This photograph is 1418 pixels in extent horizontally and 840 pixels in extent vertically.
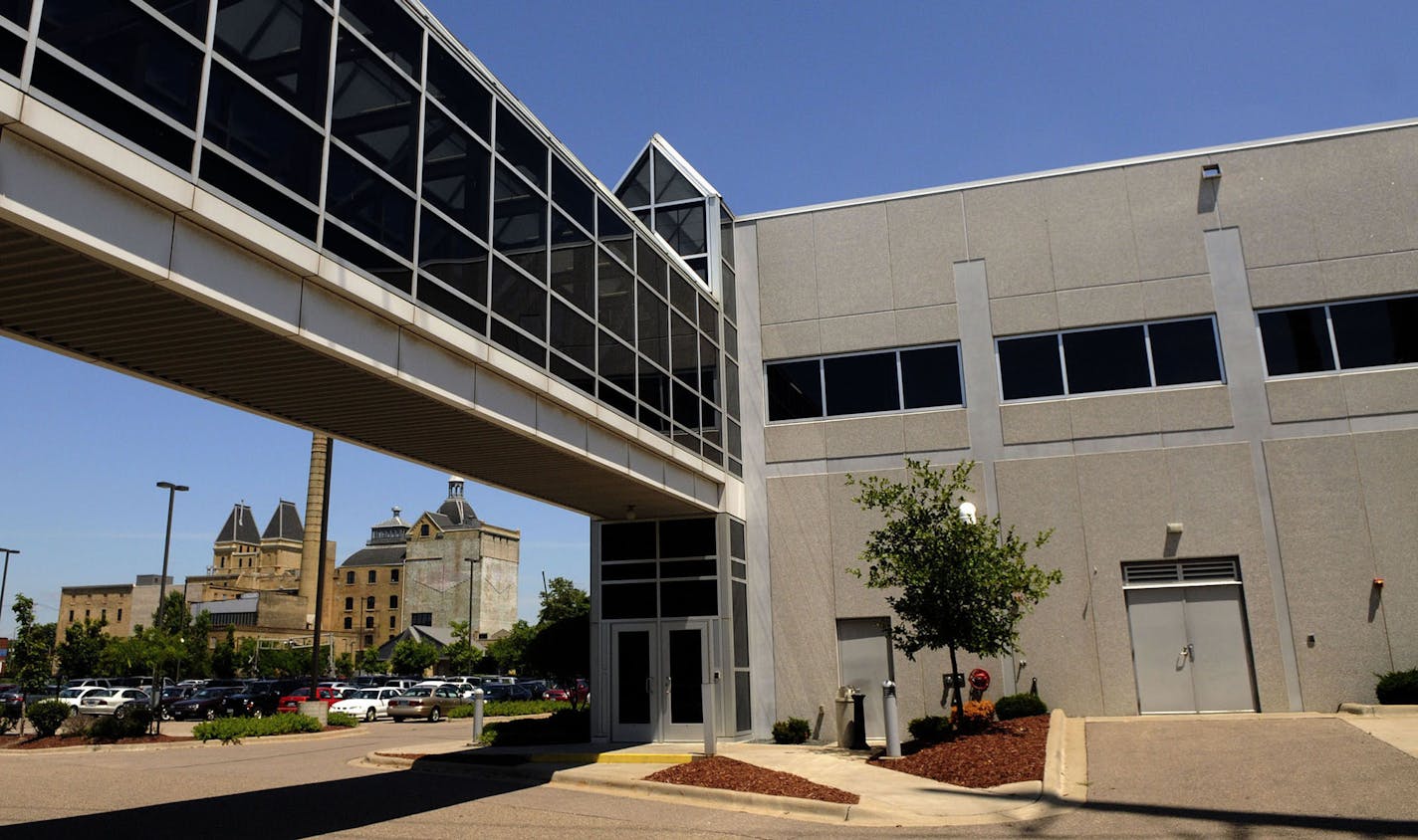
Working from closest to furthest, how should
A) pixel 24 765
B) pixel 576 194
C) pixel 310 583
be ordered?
pixel 576 194
pixel 24 765
pixel 310 583

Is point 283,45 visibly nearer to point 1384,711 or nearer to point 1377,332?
point 1384,711

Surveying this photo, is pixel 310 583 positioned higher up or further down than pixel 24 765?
higher up

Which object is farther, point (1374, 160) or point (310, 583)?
point (310, 583)

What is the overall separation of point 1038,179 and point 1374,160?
6.84 meters

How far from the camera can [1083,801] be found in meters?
12.1

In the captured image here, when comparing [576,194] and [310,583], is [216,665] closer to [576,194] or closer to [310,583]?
[310,583]

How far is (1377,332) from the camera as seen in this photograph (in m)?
20.9

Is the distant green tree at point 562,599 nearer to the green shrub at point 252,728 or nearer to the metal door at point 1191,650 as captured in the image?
the green shrub at point 252,728

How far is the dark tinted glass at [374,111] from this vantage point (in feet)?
36.4

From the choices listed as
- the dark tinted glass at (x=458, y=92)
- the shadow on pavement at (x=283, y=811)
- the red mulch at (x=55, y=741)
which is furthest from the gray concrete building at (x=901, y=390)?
the red mulch at (x=55, y=741)

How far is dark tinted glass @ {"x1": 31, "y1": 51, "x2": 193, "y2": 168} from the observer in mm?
7656

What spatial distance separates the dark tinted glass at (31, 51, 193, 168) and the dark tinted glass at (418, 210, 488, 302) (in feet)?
11.7

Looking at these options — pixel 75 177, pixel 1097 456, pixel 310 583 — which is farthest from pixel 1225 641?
pixel 310 583

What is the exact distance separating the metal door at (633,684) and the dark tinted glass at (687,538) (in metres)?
1.70
